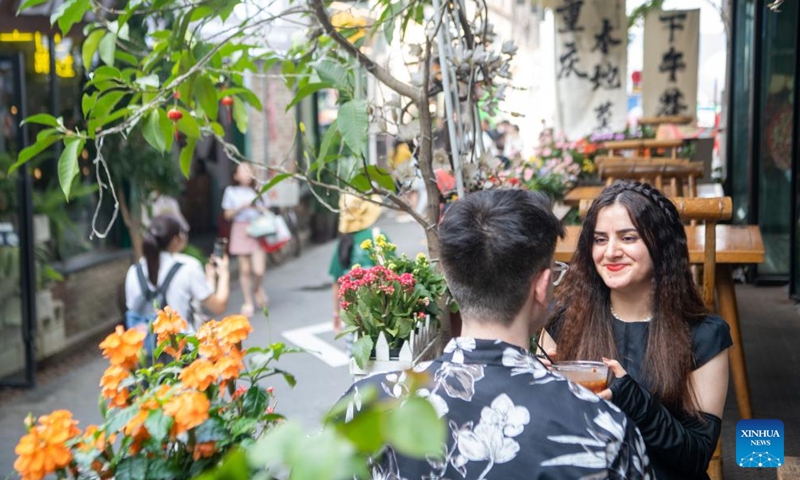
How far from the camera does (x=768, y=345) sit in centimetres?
581

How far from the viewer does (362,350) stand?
10.2 feet

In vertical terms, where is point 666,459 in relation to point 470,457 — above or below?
below

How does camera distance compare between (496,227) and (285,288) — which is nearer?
(496,227)

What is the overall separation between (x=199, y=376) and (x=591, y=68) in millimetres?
7965

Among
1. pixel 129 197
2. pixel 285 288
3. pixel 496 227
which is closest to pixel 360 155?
pixel 496 227

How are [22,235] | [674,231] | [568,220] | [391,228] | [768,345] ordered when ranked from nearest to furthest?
[674,231]
[768,345]
[568,220]
[22,235]
[391,228]

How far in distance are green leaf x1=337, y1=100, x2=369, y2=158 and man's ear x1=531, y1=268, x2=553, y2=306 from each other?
139 centimetres

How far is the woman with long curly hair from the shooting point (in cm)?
231

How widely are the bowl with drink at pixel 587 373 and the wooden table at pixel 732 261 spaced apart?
1831 mm

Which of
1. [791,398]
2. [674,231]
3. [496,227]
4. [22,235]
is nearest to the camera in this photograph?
[496,227]

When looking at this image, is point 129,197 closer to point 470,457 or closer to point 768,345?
point 768,345

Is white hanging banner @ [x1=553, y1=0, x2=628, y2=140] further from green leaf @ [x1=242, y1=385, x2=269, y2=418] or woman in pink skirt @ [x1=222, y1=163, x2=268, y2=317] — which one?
green leaf @ [x1=242, y1=385, x2=269, y2=418]

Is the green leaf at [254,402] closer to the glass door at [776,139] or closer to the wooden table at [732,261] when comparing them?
the wooden table at [732,261]

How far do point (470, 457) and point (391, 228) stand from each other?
1838cm
